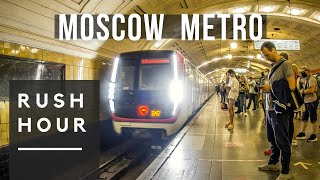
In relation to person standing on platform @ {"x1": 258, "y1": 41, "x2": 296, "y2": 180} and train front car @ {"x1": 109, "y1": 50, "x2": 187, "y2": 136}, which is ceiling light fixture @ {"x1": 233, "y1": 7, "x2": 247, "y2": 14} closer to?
train front car @ {"x1": 109, "y1": 50, "x2": 187, "y2": 136}

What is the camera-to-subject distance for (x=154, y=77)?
26.8 ft

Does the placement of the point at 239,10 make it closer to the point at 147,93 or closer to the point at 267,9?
the point at 267,9

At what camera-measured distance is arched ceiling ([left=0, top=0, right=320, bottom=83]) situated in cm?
753

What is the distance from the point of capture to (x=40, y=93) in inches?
362

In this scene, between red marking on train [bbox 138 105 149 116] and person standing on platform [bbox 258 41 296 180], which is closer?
person standing on platform [bbox 258 41 296 180]

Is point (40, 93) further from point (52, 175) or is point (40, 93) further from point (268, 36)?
point (268, 36)

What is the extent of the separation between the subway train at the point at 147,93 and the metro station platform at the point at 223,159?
69 centimetres

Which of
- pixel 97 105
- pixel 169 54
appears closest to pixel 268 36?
pixel 97 105

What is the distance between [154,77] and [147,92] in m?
0.45

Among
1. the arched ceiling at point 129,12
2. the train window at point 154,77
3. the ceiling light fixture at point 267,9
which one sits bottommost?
the train window at point 154,77

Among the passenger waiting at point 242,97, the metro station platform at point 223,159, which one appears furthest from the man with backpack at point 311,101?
the passenger waiting at point 242,97

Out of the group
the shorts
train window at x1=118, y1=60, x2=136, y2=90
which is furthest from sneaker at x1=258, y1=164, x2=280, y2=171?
train window at x1=118, y1=60, x2=136, y2=90

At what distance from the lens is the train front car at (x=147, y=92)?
7828 millimetres

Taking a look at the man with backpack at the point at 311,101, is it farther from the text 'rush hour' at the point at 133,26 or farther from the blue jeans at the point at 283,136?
the text 'rush hour' at the point at 133,26
